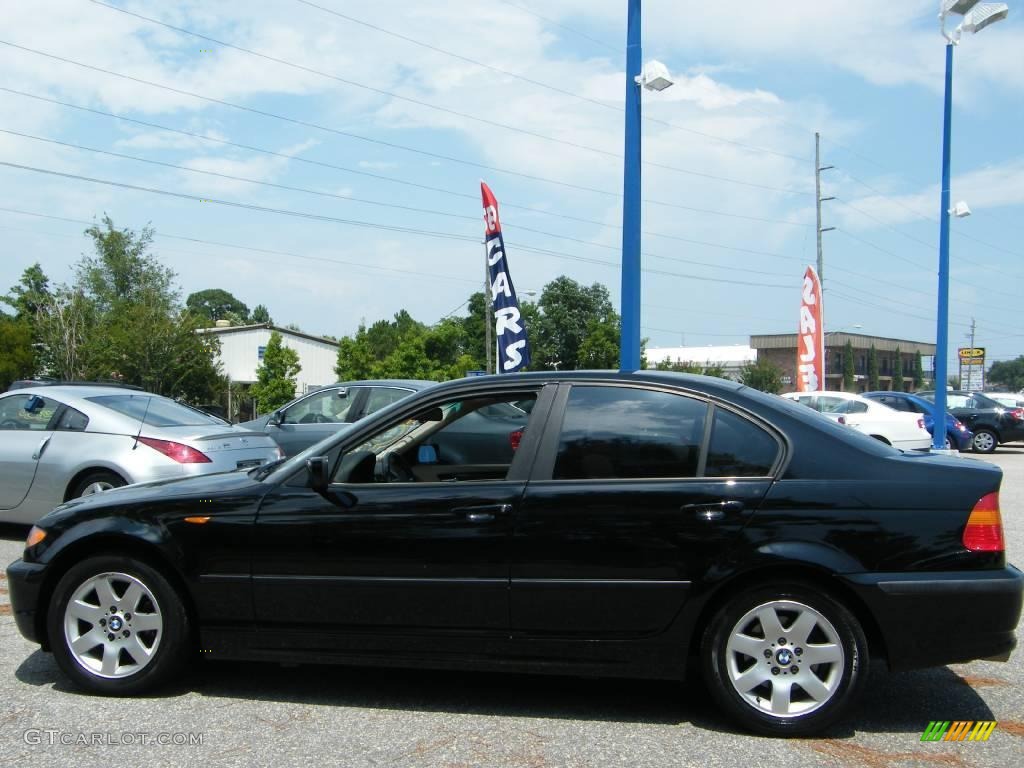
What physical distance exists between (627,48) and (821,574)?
8.94 m

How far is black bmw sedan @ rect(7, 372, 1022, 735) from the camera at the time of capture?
4027 mm

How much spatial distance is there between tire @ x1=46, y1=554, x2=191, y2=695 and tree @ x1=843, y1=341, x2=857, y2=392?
10326 cm

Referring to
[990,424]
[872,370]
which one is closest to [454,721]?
[990,424]

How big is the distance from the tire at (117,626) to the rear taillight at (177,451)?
348cm

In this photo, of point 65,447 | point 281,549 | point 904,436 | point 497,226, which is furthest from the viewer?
point 497,226

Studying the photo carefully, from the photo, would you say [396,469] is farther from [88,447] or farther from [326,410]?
[326,410]

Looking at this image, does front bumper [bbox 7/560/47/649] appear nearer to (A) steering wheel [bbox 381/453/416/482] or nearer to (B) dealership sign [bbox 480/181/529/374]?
(A) steering wheel [bbox 381/453/416/482]

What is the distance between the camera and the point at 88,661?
14.9 ft

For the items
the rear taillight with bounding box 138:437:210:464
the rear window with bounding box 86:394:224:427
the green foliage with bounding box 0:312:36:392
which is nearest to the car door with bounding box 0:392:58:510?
the rear window with bounding box 86:394:224:427

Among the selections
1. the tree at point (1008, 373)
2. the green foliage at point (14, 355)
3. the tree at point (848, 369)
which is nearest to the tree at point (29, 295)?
the green foliage at point (14, 355)

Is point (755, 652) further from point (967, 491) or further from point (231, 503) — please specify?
point (231, 503)

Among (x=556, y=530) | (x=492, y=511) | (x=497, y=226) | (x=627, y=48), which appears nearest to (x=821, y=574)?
(x=556, y=530)

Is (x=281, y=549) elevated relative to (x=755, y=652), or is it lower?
elevated

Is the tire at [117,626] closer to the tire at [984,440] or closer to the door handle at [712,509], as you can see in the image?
the door handle at [712,509]
